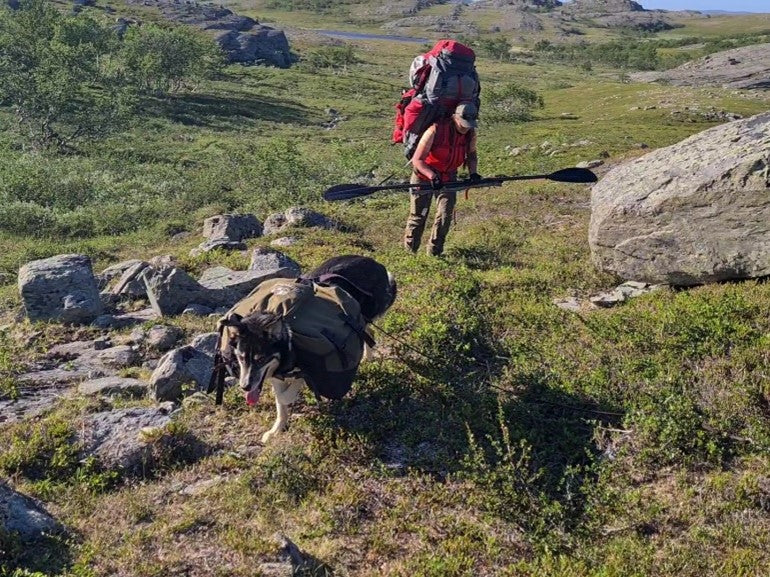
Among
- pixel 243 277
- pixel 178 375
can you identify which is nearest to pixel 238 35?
pixel 243 277

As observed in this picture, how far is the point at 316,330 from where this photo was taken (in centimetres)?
515

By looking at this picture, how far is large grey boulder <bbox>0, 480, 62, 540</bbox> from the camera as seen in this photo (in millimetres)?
4281

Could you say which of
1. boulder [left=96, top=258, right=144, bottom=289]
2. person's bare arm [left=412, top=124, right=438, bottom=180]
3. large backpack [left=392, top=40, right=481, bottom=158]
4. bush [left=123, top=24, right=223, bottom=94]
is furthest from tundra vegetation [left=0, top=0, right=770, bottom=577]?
bush [left=123, top=24, right=223, bottom=94]

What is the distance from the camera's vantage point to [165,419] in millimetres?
5852

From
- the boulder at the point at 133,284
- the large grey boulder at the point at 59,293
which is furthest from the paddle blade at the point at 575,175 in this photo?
the large grey boulder at the point at 59,293

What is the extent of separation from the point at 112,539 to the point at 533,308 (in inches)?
216

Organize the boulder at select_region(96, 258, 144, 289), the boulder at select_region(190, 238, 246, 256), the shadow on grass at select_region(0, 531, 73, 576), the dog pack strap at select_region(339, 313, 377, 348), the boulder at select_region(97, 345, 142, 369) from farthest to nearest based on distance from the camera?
1. the boulder at select_region(190, 238, 246, 256)
2. the boulder at select_region(96, 258, 144, 289)
3. the boulder at select_region(97, 345, 142, 369)
4. the dog pack strap at select_region(339, 313, 377, 348)
5. the shadow on grass at select_region(0, 531, 73, 576)

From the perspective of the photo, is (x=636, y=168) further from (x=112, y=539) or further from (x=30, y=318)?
(x=30, y=318)

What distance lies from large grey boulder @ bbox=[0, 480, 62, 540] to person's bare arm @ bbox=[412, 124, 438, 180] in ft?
20.1

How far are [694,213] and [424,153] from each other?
147 inches

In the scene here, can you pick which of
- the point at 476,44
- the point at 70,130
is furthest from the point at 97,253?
the point at 476,44

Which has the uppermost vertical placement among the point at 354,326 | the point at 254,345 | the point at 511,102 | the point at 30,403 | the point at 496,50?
the point at 496,50

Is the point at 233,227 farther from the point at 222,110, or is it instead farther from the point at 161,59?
the point at 161,59

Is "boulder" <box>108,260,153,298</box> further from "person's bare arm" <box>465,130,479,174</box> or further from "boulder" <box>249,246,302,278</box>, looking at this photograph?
"person's bare arm" <box>465,130,479,174</box>
